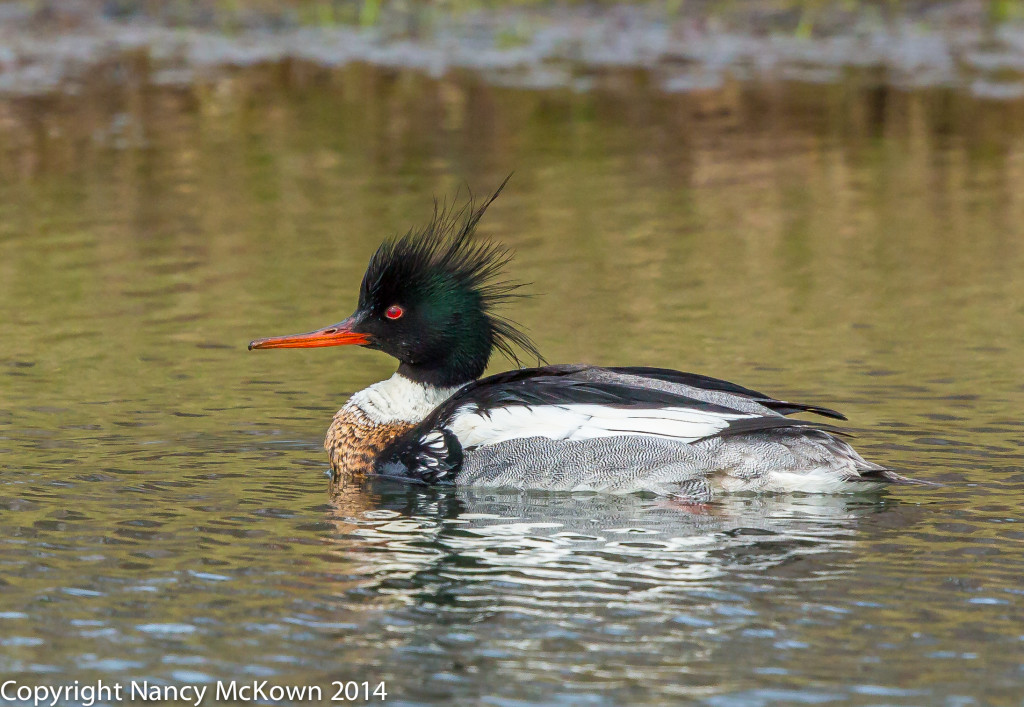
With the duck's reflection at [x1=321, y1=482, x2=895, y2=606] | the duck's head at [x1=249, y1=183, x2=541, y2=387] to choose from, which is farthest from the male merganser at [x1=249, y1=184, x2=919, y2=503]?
the duck's reflection at [x1=321, y1=482, x2=895, y2=606]

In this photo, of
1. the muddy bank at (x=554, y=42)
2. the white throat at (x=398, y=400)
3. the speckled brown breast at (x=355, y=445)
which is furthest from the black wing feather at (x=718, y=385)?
the muddy bank at (x=554, y=42)

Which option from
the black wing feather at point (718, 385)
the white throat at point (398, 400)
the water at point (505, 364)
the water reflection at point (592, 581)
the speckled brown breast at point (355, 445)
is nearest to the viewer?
the water reflection at point (592, 581)

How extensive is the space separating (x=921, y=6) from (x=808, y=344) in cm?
1307

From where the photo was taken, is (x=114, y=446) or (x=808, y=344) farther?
(x=808, y=344)

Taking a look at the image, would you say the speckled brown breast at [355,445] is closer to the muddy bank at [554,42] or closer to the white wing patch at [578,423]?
the white wing patch at [578,423]

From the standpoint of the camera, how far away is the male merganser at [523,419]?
7.47 m

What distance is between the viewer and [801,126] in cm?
1778

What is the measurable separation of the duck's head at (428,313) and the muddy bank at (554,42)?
1122 cm

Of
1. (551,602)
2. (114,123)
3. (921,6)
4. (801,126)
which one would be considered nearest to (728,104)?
(801,126)

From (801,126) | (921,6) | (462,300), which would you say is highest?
(921,6)

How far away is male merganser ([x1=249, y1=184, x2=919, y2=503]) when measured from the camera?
24.5ft

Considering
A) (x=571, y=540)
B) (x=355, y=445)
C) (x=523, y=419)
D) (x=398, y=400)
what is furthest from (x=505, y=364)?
(x=571, y=540)

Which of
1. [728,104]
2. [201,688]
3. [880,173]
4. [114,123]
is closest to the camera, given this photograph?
[201,688]

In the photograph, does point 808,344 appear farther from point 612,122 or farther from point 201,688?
point 612,122
